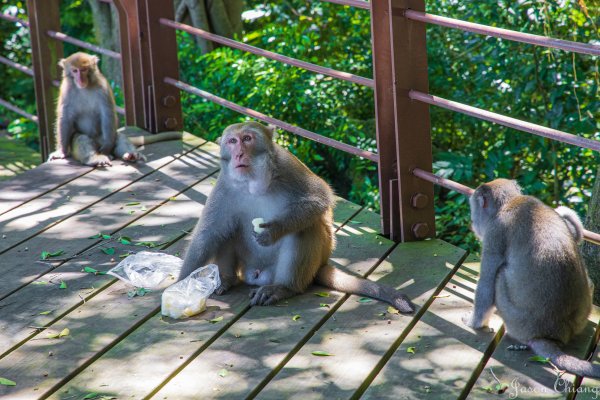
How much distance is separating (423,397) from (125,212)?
2690 mm

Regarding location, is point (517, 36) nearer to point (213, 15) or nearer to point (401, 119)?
point (401, 119)

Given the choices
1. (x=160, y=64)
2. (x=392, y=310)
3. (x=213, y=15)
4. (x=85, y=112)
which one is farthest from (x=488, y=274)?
(x=213, y=15)

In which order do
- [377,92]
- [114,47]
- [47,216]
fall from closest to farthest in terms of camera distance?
1. [377,92]
2. [47,216]
3. [114,47]

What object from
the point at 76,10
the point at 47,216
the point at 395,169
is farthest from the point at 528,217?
the point at 76,10

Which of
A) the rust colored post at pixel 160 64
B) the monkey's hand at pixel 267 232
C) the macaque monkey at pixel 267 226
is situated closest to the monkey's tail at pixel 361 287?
the macaque monkey at pixel 267 226

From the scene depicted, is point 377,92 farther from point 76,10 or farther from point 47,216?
point 76,10

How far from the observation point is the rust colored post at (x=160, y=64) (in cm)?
651

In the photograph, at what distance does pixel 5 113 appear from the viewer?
37.6 ft

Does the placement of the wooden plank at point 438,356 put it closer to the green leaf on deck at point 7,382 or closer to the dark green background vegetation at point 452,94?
the green leaf on deck at point 7,382

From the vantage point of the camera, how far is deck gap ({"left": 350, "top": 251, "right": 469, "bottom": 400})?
3242mm

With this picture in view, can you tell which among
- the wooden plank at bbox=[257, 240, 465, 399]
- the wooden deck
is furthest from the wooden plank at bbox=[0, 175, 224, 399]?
the wooden plank at bbox=[257, 240, 465, 399]

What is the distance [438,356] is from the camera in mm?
3475

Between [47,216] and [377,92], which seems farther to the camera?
[47,216]

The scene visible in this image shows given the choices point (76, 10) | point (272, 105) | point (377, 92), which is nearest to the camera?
point (377, 92)
